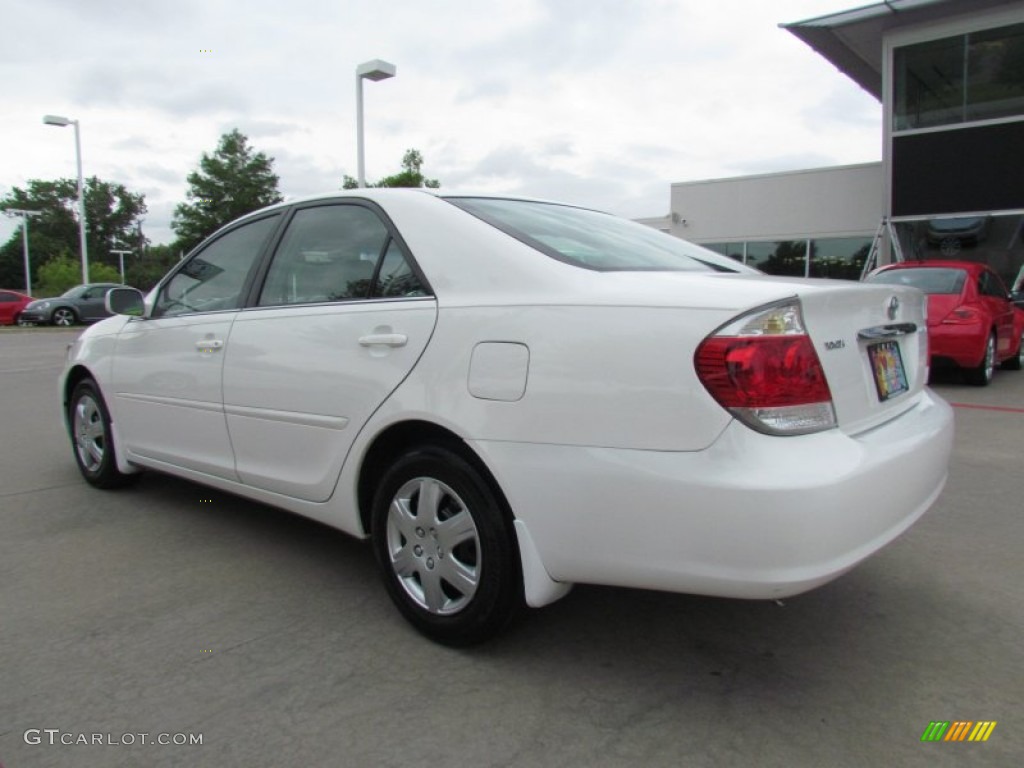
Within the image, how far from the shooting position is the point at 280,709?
2.30m

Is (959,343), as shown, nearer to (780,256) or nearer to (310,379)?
(310,379)

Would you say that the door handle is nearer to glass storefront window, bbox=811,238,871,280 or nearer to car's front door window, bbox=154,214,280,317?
car's front door window, bbox=154,214,280,317

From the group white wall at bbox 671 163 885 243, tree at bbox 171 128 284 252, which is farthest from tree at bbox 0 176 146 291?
white wall at bbox 671 163 885 243

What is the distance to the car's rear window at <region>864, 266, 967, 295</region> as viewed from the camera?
852 cm

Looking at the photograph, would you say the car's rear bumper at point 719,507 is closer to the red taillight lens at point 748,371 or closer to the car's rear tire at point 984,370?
the red taillight lens at point 748,371

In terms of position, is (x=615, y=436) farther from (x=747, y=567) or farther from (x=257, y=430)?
(x=257, y=430)

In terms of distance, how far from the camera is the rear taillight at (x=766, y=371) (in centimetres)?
204

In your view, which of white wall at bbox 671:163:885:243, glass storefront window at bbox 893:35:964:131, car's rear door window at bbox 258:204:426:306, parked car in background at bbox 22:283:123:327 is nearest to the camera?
car's rear door window at bbox 258:204:426:306

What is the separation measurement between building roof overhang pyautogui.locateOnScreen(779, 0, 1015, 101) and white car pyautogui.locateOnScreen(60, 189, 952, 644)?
14.7 m

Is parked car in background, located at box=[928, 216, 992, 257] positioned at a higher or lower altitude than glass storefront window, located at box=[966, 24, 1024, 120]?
lower

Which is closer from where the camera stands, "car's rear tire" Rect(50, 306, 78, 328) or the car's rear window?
the car's rear window

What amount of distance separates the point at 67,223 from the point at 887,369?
98747 mm

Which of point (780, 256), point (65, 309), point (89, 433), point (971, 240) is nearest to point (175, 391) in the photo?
point (89, 433)

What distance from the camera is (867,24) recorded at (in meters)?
15.7
